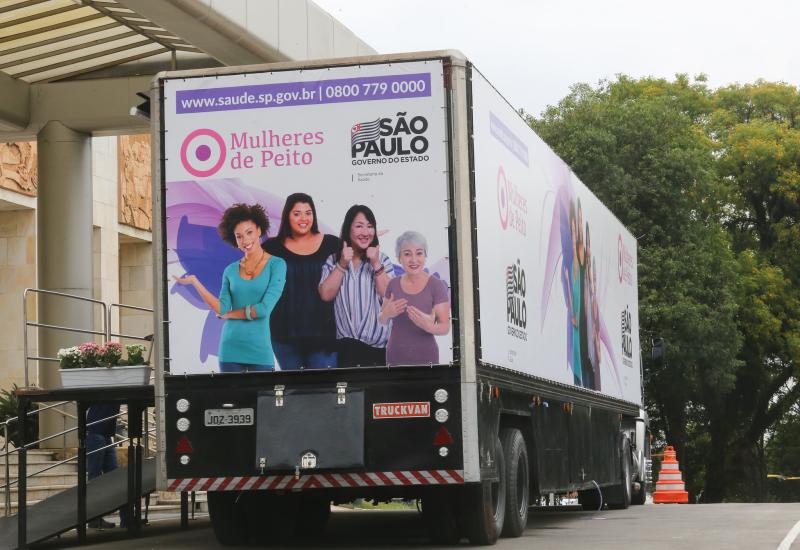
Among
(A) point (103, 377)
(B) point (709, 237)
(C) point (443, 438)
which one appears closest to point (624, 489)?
(A) point (103, 377)

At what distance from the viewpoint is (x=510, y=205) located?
13.8 metres

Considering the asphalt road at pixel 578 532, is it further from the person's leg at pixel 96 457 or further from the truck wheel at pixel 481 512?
the person's leg at pixel 96 457

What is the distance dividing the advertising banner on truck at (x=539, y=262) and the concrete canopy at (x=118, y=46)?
188 inches

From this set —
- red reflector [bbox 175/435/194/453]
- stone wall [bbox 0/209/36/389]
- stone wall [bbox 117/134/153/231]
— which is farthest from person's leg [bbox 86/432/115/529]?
stone wall [bbox 117/134/153/231]

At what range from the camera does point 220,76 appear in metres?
12.5

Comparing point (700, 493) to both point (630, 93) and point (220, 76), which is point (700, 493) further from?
point (220, 76)

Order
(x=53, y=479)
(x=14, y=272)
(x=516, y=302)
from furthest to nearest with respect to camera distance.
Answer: (x=14, y=272)
(x=53, y=479)
(x=516, y=302)

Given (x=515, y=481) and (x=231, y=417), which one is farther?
(x=515, y=481)

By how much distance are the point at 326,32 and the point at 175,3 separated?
4.69 metres

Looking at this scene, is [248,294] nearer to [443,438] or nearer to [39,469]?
[443,438]

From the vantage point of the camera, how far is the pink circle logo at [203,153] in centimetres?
1247

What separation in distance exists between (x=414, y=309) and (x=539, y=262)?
321 centimetres

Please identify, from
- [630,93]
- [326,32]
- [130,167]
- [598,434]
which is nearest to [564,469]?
[598,434]

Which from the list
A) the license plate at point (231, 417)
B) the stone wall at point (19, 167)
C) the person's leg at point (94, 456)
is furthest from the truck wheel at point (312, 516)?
the stone wall at point (19, 167)
